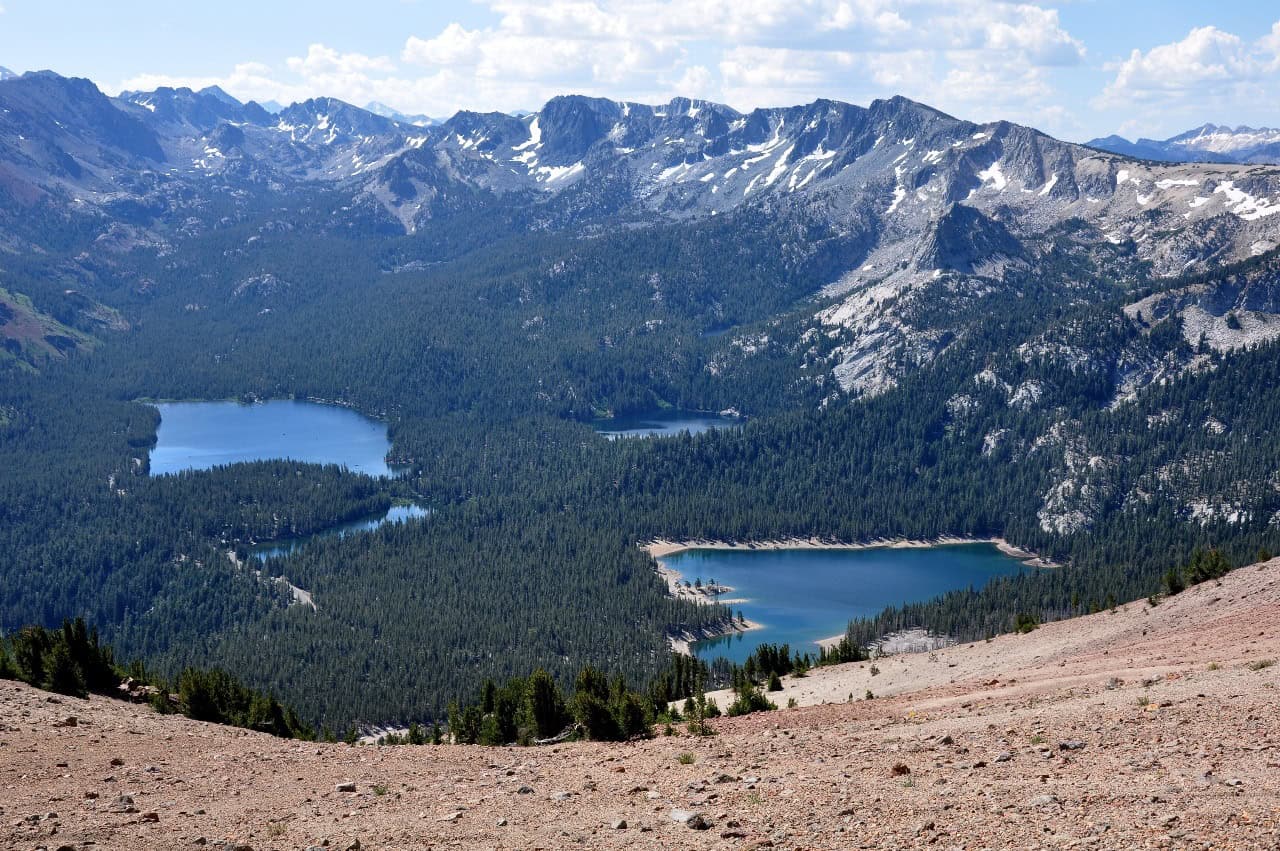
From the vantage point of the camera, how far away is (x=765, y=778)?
38750mm

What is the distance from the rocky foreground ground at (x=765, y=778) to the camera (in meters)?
31.4

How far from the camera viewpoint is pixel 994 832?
99.1ft

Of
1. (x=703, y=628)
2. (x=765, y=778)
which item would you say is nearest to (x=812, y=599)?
(x=703, y=628)

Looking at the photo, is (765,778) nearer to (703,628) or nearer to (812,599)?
(703,628)

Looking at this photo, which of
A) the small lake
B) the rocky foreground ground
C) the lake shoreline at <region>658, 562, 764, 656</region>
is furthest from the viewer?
the lake shoreline at <region>658, 562, 764, 656</region>

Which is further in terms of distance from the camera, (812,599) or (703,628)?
(812,599)

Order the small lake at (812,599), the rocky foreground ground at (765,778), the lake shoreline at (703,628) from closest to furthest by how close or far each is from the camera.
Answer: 1. the rocky foreground ground at (765,778)
2. the small lake at (812,599)
3. the lake shoreline at (703,628)

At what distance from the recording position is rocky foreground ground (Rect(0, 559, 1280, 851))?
31.4 m

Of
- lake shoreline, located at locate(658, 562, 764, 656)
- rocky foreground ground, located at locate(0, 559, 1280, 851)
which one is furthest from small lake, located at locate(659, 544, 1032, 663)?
rocky foreground ground, located at locate(0, 559, 1280, 851)

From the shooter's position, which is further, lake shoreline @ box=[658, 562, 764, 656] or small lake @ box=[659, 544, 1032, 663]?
lake shoreline @ box=[658, 562, 764, 656]

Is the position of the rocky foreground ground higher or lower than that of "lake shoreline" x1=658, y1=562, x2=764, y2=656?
lower

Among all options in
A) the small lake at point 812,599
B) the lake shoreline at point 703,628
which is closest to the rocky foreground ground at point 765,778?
the lake shoreline at point 703,628

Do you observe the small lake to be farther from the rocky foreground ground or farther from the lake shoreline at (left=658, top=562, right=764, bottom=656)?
the rocky foreground ground

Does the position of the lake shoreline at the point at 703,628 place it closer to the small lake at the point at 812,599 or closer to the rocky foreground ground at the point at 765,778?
the small lake at the point at 812,599
